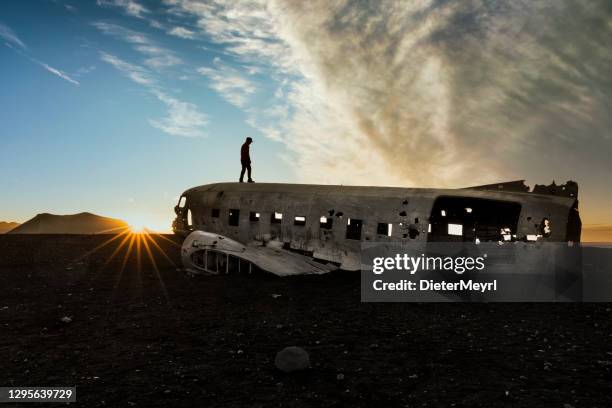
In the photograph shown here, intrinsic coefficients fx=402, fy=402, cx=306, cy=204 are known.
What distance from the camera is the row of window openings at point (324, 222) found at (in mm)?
17109

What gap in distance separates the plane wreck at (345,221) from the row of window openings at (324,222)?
0.04 meters

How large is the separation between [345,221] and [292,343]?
9.30 meters

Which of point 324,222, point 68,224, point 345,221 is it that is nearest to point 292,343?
point 345,221

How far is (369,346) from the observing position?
9.02m

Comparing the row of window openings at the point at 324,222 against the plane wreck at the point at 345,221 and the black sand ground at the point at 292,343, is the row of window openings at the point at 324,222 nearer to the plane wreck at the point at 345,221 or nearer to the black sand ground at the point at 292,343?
the plane wreck at the point at 345,221

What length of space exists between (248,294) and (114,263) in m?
11.6

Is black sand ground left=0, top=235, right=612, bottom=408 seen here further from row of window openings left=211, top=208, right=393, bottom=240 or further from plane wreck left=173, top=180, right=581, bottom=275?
row of window openings left=211, top=208, right=393, bottom=240

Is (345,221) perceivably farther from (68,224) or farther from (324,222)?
(68,224)

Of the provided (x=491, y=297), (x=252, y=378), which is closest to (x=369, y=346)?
(x=252, y=378)

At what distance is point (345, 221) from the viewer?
17906 millimetres

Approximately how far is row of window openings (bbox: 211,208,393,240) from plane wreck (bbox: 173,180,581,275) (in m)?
0.04

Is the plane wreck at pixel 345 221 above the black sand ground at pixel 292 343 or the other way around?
above

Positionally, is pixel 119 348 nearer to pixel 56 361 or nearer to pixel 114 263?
pixel 56 361

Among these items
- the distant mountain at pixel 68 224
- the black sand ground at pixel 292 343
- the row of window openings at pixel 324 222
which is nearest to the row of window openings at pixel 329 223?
the row of window openings at pixel 324 222
